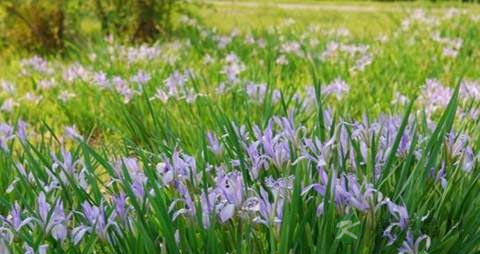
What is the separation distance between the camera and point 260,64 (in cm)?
452

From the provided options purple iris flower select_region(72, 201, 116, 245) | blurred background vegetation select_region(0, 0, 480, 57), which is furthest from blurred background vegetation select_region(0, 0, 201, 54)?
purple iris flower select_region(72, 201, 116, 245)

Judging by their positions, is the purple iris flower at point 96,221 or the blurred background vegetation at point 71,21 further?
the blurred background vegetation at point 71,21

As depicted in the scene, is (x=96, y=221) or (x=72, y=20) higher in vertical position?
(x=96, y=221)

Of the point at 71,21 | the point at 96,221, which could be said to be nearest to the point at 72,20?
the point at 71,21

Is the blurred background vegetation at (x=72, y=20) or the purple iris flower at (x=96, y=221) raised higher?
the purple iris flower at (x=96, y=221)

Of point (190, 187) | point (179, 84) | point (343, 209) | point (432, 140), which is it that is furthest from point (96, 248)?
point (179, 84)

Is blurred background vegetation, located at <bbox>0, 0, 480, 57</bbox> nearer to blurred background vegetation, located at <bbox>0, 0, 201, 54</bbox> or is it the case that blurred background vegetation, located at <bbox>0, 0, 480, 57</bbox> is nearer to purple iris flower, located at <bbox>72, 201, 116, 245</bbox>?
blurred background vegetation, located at <bbox>0, 0, 201, 54</bbox>

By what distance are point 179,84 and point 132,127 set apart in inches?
17.9

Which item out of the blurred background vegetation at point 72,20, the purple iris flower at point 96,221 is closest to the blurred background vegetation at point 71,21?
the blurred background vegetation at point 72,20

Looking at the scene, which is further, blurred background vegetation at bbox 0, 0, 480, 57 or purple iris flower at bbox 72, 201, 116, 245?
blurred background vegetation at bbox 0, 0, 480, 57

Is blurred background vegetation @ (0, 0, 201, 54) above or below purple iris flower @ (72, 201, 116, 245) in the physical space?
below

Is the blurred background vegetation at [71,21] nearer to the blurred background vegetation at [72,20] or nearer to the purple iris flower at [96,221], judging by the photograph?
the blurred background vegetation at [72,20]

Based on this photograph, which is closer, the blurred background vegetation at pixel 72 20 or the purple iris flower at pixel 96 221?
the purple iris flower at pixel 96 221

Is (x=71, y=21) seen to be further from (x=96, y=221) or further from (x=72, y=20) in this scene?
(x=96, y=221)
